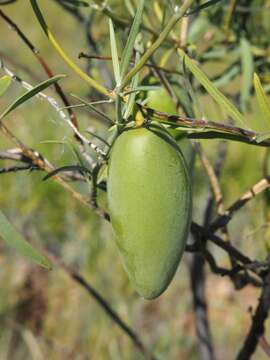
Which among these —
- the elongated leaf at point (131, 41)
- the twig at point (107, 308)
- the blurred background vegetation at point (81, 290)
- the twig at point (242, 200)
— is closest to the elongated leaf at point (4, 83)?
the elongated leaf at point (131, 41)

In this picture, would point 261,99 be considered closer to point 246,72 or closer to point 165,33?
point 165,33

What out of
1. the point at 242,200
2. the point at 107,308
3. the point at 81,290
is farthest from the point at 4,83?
the point at 81,290

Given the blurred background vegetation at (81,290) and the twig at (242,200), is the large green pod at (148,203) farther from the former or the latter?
the blurred background vegetation at (81,290)

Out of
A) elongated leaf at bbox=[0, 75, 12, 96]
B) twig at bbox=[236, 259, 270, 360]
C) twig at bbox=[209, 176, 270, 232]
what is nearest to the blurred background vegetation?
twig at bbox=[236, 259, 270, 360]

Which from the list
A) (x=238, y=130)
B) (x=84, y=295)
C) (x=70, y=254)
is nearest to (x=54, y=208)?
(x=70, y=254)

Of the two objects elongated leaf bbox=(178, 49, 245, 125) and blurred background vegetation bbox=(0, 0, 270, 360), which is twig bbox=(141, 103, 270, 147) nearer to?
elongated leaf bbox=(178, 49, 245, 125)

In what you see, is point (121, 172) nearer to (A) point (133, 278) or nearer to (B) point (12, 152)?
(A) point (133, 278)
